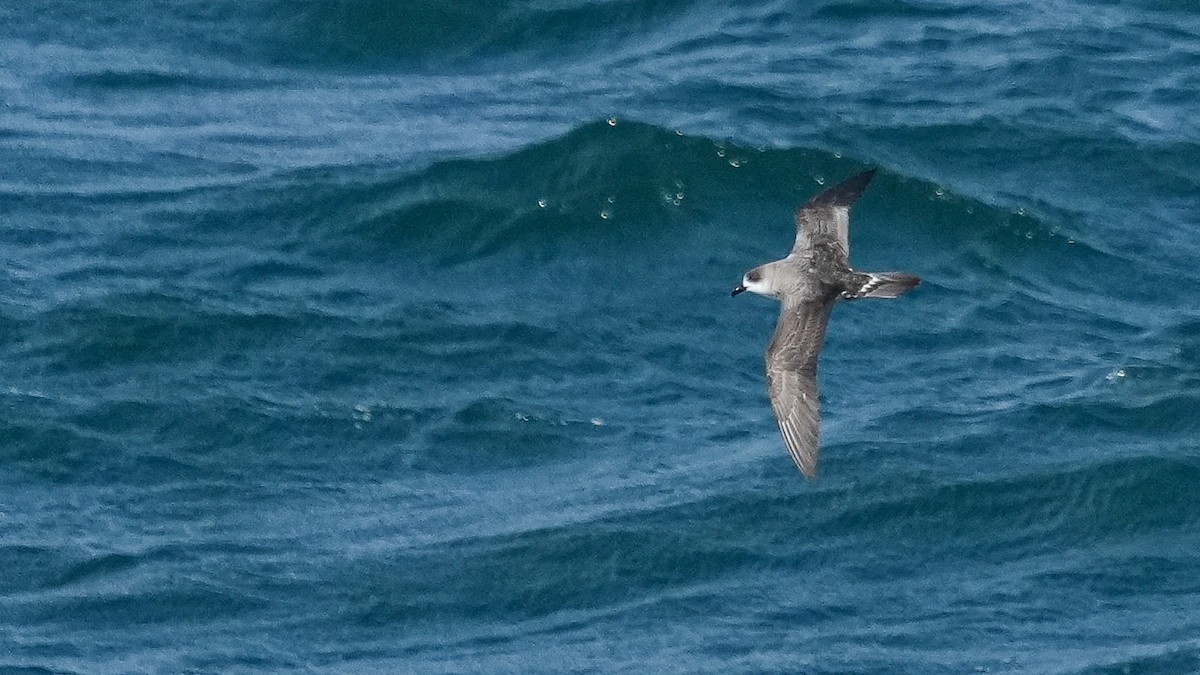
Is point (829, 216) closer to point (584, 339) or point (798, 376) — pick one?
point (798, 376)

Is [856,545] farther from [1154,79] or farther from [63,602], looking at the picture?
[1154,79]

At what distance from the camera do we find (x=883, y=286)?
13.0 m

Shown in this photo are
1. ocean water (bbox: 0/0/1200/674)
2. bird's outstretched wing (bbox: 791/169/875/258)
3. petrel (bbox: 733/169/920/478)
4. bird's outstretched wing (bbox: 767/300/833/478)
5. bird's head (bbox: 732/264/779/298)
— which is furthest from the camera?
ocean water (bbox: 0/0/1200/674)

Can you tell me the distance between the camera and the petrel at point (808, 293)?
40.8ft

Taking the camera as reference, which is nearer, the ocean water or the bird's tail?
the bird's tail

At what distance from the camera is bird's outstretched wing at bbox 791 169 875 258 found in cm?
1386

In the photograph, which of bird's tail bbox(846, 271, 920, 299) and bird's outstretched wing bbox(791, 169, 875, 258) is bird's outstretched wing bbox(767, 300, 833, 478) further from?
bird's outstretched wing bbox(791, 169, 875, 258)

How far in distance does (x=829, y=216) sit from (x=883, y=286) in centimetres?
114

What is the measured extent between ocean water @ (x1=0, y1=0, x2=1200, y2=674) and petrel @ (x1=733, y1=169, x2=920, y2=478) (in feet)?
7.59

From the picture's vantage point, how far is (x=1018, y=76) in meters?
20.1

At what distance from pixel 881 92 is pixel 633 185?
2690 mm

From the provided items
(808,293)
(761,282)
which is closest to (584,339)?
(761,282)

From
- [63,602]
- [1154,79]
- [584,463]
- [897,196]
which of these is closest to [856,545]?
[584,463]

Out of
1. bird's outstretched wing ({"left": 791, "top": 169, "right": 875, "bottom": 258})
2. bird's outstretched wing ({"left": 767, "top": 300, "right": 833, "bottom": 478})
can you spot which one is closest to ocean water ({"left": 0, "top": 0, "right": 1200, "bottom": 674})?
bird's outstretched wing ({"left": 767, "top": 300, "right": 833, "bottom": 478})
